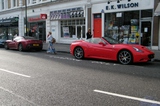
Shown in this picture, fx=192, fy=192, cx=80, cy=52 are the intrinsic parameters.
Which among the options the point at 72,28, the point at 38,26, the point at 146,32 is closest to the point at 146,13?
the point at 146,32

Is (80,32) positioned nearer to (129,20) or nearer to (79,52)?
(129,20)

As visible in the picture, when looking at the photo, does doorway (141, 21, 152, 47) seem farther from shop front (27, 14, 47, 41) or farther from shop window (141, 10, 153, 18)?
shop front (27, 14, 47, 41)

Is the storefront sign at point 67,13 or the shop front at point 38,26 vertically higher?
the storefront sign at point 67,13

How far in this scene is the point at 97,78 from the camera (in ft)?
21.6

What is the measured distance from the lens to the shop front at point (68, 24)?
2138 cm

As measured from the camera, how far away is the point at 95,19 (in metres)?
19.7

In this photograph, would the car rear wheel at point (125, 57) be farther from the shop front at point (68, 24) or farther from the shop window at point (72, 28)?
the shop window at point (72, 28)

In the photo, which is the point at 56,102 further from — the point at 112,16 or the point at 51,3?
the point at 51,3

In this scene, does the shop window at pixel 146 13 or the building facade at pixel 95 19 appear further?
the building facade at pixel 95 19

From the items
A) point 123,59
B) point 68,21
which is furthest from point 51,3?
point 123,59

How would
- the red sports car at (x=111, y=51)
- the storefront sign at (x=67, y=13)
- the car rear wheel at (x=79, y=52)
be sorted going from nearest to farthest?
the red sports car at (x=111, y=51) < the car rear wheel at (x=79, y=52) < the storefront sign at (x=67, y=13)

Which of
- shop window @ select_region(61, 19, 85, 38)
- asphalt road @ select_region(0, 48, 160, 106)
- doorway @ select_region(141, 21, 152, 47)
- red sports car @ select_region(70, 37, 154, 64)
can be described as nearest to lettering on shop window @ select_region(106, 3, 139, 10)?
doorway @ select_region(141, 21, 152, 47)

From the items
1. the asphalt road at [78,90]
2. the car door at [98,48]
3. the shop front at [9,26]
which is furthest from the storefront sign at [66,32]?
the asphalt road at [78,90]

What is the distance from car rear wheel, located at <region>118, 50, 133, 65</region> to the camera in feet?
31.1
